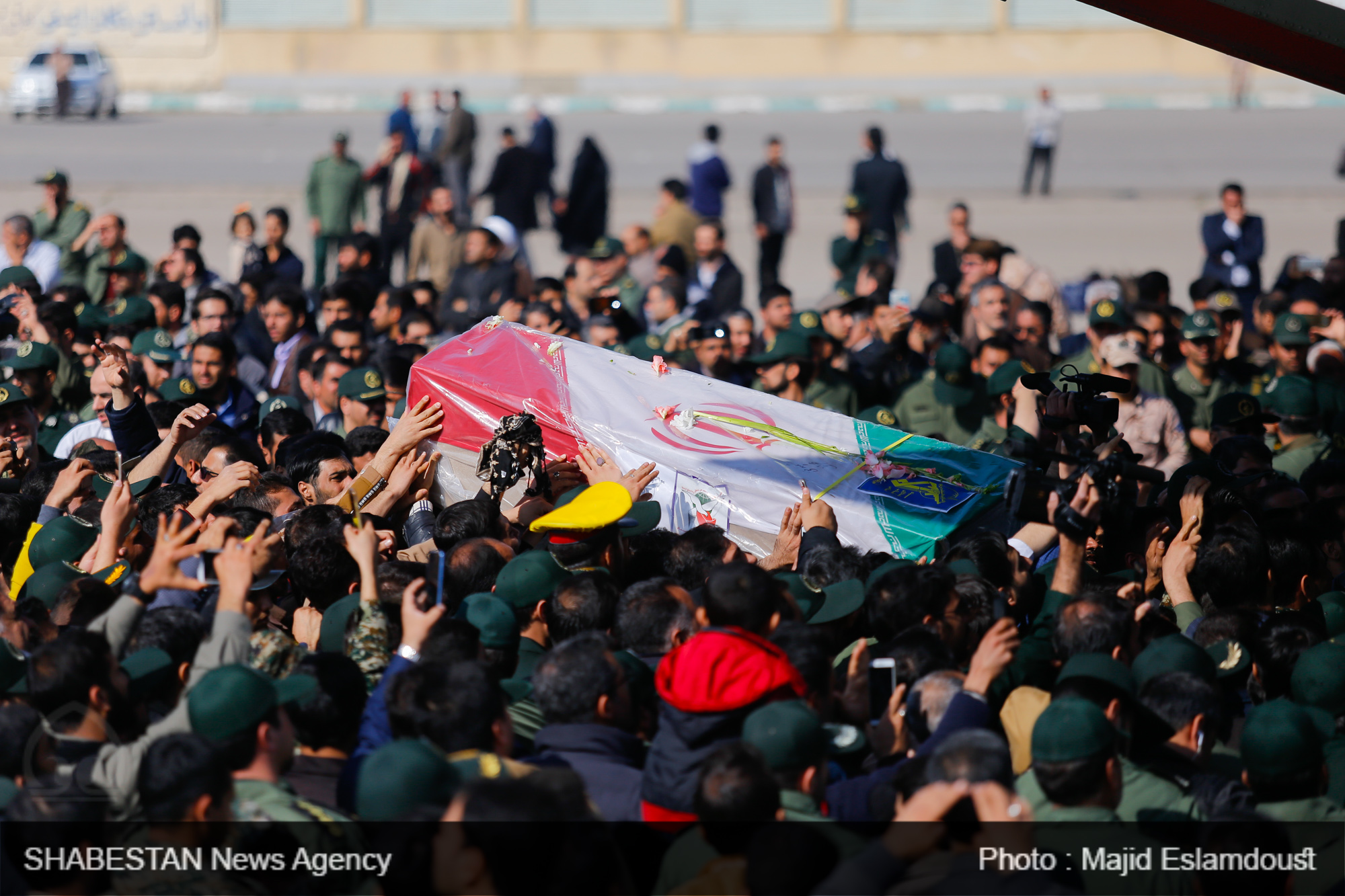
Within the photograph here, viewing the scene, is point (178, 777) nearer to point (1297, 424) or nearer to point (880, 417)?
point (880, 417)

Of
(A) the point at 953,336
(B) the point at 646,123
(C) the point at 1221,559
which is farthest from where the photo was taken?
(B) the point at 646,123

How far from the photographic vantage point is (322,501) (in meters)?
6.77

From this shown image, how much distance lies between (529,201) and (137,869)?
14.9 meters

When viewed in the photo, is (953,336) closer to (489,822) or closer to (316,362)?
(316,362)

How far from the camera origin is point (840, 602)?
5.39 m

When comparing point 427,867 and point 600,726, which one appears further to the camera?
point 600,726

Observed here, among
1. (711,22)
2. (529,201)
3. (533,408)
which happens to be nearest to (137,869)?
(533,408)

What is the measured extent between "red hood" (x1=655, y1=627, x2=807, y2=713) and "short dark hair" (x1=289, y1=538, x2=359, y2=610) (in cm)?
164

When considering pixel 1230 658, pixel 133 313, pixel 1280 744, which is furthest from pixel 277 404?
pixel 1280 744

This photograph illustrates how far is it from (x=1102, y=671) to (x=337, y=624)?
101 inches

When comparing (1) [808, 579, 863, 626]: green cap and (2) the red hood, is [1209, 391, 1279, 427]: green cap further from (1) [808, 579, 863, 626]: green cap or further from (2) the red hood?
(2) the red hood

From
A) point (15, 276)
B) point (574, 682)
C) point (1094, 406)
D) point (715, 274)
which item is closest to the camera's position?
point (574, 682)

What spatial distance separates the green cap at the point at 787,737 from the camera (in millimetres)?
3975

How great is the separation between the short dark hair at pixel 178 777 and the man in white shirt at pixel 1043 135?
70.0 ft
